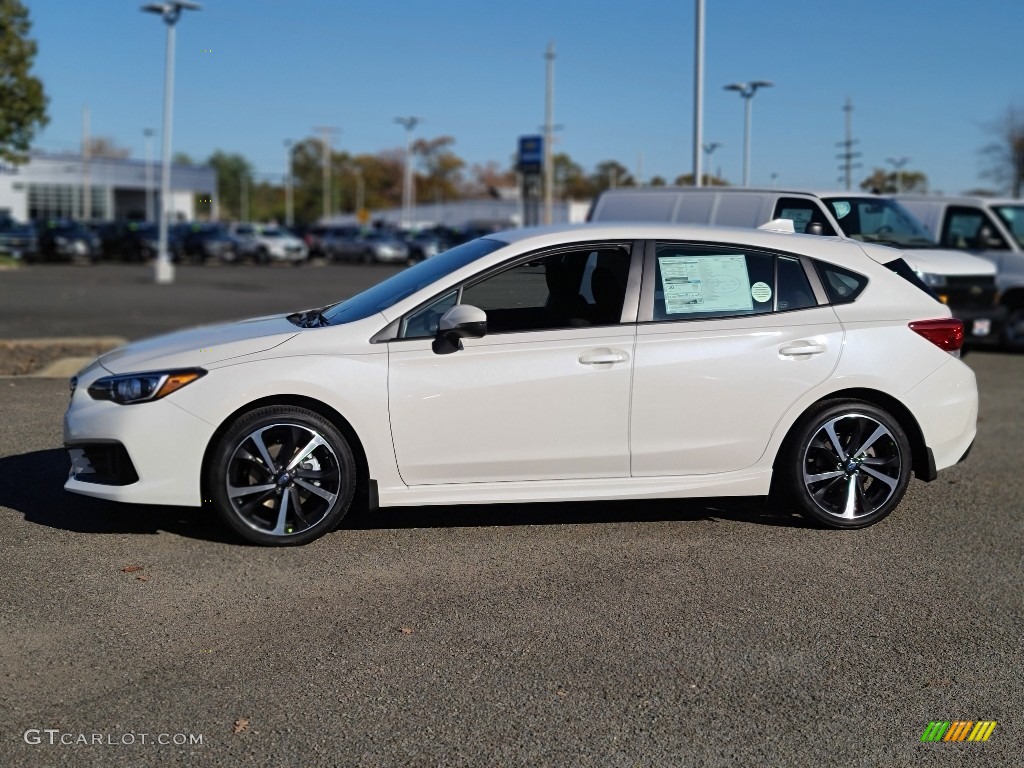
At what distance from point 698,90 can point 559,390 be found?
15.7 m

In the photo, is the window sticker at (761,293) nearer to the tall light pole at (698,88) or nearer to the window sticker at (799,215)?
the window sticker at (799,215)

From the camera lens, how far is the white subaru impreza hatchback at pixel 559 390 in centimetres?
587

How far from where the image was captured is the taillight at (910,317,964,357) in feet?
21.6

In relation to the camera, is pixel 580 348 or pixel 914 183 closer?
pixel 580 348

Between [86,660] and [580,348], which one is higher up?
[580,348]

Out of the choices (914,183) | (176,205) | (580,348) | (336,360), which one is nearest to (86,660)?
(336,360)

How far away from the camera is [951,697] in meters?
4.26

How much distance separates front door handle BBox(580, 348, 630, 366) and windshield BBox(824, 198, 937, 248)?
22.9ft

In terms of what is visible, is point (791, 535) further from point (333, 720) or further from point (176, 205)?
point (176, 205)

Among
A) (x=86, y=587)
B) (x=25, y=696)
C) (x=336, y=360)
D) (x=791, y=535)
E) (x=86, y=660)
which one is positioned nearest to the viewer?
(x=25, y=696)

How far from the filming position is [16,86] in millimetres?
35938

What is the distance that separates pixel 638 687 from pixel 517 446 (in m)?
1.99

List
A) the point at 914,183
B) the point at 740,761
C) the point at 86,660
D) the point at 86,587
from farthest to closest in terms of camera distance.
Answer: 1. the point at 914,183
2. the point at 86,587
3. the point at 86,660
4. the point at 740,761

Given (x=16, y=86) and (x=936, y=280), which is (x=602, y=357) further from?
(x=16, y=86)
